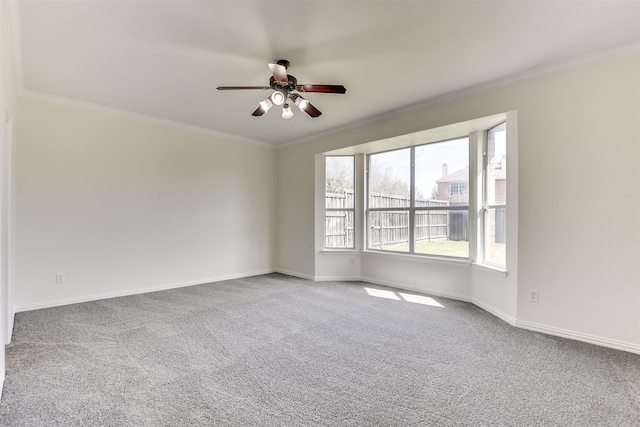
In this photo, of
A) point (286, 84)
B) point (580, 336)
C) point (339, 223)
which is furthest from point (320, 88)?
point (580, 336)

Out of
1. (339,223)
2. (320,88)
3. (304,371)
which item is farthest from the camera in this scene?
(339,223)

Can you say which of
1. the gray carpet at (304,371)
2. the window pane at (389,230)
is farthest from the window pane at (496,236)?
the window pane at (389,230)

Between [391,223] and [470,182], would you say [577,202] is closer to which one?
[470,182]

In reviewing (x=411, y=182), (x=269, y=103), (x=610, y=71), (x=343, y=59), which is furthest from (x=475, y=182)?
(x=269, y=103)

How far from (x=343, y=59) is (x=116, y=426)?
10.3 ft

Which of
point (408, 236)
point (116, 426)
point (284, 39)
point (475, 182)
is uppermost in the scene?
point (284, 39)

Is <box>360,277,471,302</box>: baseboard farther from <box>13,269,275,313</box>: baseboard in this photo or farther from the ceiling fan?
the ceiling fan

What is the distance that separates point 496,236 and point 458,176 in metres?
1.03

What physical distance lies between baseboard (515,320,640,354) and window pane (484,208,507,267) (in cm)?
67

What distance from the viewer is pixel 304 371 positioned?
88.5 inches

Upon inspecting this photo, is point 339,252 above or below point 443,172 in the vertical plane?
below

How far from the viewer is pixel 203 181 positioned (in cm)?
510

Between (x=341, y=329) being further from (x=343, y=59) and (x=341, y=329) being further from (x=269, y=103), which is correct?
(x=343, y=59)

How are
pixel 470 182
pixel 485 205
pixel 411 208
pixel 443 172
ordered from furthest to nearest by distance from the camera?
pixel 411 208 < pixel 443 172 < pixel 470 182 < pixel 485 205
